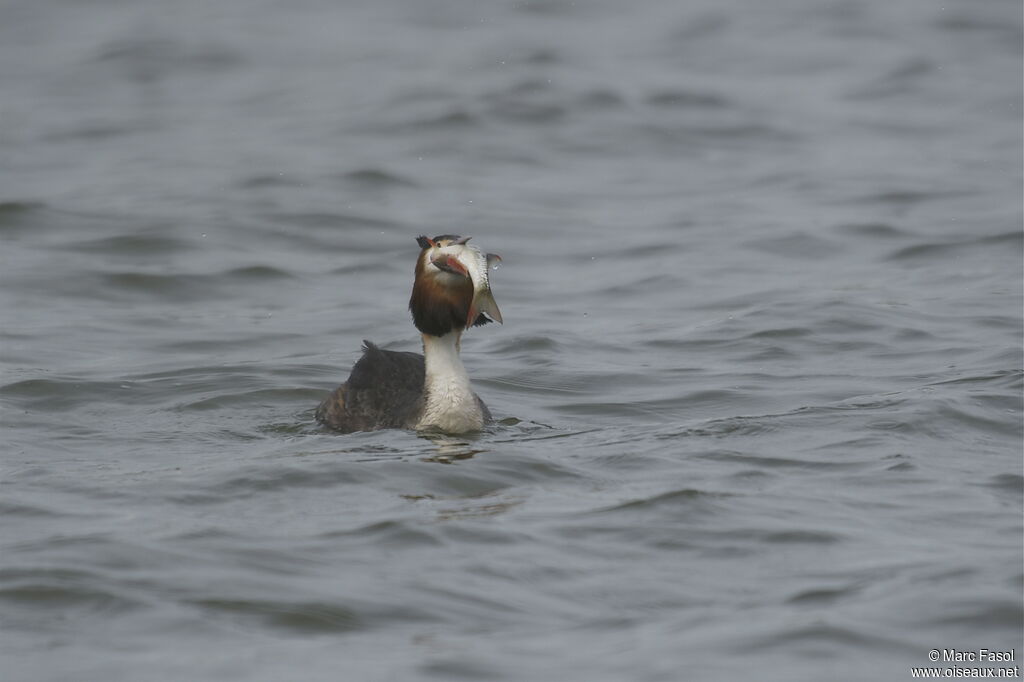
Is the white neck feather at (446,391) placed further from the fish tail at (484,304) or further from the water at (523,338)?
the fish tail at (484,304)

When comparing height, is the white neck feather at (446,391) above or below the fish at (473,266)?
below

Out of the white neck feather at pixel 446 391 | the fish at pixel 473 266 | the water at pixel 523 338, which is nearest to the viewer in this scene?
the water at pixel 523 338

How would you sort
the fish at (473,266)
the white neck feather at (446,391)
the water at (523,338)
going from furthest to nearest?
the white neck feather at (446,391)
the fish at (473,266)
the water at (523,338)

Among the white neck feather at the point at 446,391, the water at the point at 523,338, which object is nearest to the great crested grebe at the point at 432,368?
the white neck feather at the point at 446,391

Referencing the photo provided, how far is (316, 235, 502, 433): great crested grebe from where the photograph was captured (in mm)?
9266

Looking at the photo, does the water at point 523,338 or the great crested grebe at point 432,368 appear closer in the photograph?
the water at point 523,338

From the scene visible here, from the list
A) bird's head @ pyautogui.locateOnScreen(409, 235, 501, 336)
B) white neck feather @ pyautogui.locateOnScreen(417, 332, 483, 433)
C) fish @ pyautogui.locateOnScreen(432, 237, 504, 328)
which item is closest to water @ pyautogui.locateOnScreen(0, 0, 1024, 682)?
white neck feather @ pyautogui.locateOnScreen(417, 332, 483, 433)

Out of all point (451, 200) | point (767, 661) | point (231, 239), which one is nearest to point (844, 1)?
point (451, 200)

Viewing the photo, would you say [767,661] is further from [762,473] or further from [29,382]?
[29,382]

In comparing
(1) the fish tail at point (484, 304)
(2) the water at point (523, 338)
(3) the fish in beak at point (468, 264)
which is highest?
(3) the fish in beak at point (468, 264)

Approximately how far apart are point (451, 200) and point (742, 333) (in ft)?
19.3

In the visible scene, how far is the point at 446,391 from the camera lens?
959 centimetres

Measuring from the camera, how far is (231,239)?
16.5 meters

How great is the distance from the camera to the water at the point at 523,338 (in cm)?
672
